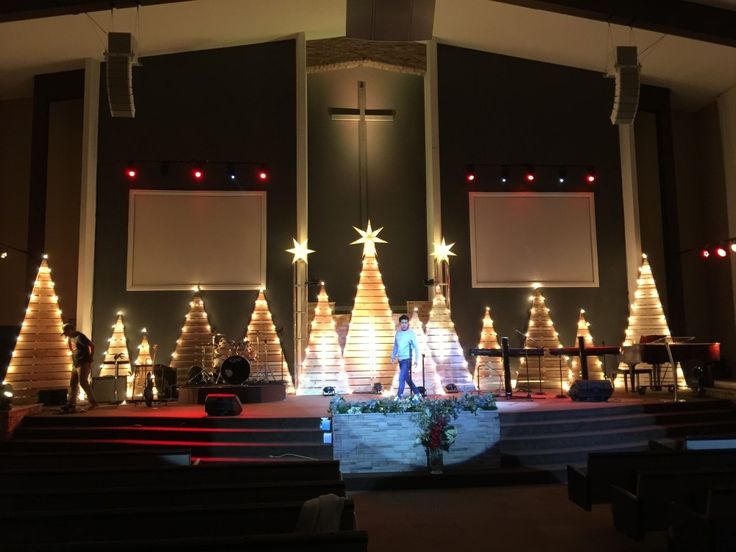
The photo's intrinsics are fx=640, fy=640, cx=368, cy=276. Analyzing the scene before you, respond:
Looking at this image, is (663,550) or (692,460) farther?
(692,460)

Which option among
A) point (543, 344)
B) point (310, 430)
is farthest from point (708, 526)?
point (543, 344)

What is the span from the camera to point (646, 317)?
12727 millimetres

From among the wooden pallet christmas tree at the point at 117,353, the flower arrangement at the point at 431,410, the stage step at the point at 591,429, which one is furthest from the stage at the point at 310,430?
the wooden pallet christmas tree at the point at 117,353

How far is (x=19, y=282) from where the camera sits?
43.3 ft

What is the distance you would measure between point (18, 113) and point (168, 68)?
350 centimetres

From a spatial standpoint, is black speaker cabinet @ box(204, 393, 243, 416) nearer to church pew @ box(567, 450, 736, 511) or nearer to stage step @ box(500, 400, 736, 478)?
stage step @ box(500, 400, 736, 478)

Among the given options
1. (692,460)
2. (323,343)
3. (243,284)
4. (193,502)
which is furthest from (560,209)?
(193,502)

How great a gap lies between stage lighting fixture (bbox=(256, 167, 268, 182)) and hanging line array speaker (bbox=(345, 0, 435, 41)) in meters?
4.51

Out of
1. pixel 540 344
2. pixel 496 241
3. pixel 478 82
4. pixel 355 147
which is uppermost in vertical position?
pixel 478 82

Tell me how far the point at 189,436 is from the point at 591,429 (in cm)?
535

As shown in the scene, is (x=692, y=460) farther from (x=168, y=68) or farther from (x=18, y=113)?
(x=18, y=113)

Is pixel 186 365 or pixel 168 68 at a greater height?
pixel 168 68

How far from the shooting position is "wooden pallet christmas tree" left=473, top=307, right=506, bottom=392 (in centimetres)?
1253

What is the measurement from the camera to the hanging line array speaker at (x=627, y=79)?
356 inches
